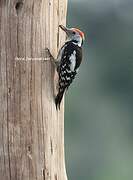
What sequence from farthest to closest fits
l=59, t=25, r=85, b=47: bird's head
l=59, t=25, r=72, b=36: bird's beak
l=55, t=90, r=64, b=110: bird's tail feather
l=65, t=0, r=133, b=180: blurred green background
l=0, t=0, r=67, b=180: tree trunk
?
1. l=65, t=0, r=133, b=180: blurred green background
2. l=59, t=25, r=85, b=47: bird's head
3. l=59, t=25, r=72, b=36: bird's beak
4. l=55, t=90, r=64, b=110: bird's tail feather
5. l=0, t=0, r=67, b=180: tree trunk

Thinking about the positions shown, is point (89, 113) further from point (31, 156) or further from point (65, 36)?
point (31, 156)

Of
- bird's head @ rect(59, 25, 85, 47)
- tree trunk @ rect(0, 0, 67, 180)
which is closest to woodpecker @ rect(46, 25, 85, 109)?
bird's head @ rect(59, 25, 85, 47)

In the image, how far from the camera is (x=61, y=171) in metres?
5.95

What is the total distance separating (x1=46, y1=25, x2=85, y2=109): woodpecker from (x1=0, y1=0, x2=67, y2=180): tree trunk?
0.21m

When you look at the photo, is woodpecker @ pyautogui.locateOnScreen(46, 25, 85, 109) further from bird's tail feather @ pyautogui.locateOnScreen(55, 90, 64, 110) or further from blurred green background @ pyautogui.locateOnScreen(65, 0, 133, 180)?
blurred green background @ pyautogui.locateOnScreen(65, 0, 133, 180)

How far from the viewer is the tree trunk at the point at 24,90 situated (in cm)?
554

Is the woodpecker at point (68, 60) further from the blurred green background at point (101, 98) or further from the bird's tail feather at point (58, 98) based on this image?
the blurred green background at point (101, 98)

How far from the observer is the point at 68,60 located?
634 centimetres

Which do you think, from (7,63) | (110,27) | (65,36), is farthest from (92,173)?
(7,63)

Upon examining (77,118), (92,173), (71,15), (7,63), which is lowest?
(92,173)

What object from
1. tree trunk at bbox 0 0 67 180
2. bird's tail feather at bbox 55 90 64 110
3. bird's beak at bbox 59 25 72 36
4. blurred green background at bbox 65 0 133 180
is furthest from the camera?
blurred green background at bbox 65 0 133 180

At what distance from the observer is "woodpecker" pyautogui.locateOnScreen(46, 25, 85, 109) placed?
5.90m

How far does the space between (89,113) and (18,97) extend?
4.24 m

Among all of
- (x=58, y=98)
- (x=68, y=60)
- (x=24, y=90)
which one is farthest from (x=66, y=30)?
(x=24, y=90)
